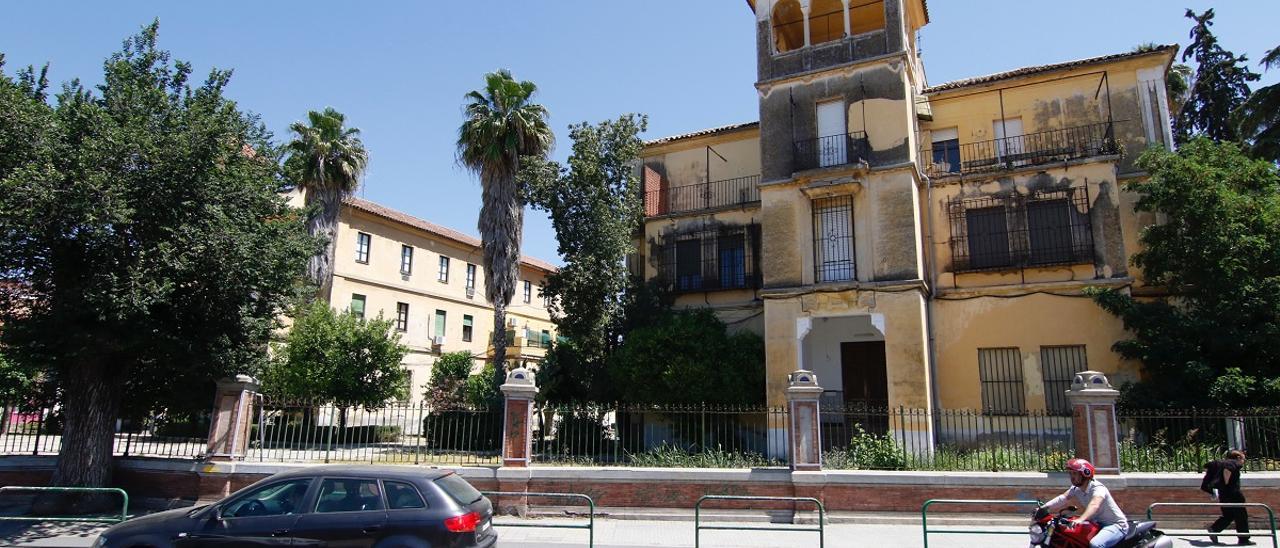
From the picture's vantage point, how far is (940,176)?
20.0 metres

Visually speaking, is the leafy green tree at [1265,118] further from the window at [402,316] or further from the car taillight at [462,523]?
the window at [402,316]

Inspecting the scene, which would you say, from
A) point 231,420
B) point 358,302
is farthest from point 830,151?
point 358,302

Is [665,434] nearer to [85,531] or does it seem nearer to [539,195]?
[539,195]

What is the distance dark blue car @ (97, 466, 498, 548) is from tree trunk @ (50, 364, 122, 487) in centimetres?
719

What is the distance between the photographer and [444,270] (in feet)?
124

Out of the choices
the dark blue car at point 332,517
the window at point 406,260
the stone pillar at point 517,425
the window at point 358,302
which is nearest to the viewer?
the dark blue car at point 332,517

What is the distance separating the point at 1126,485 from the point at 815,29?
15461 millimetres

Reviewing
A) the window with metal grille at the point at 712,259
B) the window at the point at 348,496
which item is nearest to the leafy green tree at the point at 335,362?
the window with metal grille at the point at 712,259

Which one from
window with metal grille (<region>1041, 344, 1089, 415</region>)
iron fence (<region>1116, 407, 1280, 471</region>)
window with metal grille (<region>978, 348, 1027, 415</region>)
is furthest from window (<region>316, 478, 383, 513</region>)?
window with metal grille (<region>1041, 344, 1089, 415</region>)

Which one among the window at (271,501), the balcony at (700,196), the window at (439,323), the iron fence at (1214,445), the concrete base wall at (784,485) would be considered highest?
the balcony at (700,196)

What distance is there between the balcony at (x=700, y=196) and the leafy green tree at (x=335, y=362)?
983 centimetres

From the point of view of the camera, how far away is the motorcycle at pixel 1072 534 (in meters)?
7.12

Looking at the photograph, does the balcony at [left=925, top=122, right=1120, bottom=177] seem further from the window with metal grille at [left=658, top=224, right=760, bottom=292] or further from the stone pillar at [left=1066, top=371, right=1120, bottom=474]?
the stone pillar at [left=1066, top=371, right=1120, bottom=474]

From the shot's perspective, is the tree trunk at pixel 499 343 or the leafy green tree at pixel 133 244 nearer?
the leafy green tree at pixel 133 244
